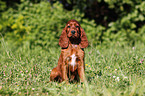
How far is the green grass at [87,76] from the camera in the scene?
3521 millimetres

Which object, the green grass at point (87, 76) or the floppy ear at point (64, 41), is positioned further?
the floppy ear at point (64, 41)

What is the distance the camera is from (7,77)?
4359 mm

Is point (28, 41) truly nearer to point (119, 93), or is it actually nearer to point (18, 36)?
point (18, 36)

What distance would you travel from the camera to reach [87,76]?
4520 mm

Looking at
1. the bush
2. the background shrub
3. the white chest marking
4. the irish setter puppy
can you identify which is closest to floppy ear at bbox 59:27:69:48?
the irish setter puppy

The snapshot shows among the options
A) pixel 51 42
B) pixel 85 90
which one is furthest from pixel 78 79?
pixel 51 42

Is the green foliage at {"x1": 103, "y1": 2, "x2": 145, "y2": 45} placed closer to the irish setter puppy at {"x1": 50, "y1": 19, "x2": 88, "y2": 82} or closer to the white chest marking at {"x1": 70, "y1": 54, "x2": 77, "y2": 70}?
the irish setter puppy at {"x1": 50, "y1": 19, "x2": 88, "y2": 82}

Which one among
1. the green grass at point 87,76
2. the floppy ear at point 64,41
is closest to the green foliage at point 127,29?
the green grass at point 87,76

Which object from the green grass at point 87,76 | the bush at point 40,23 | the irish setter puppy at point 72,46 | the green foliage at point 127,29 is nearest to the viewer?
the green grass at point 87,76

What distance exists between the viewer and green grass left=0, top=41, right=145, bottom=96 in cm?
352

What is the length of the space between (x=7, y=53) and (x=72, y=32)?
6.97 ft

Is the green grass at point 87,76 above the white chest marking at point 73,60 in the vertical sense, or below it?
below

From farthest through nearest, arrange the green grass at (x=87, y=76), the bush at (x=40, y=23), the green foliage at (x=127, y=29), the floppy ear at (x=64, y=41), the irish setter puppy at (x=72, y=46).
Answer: the green foliage at (x=127, y=29) < the bush at (x=40, y=23) < the floppy ear at (x=64, y=41) < the irish setter puppy at (x=72, y=46) < the green grass at (x=87, y=76)

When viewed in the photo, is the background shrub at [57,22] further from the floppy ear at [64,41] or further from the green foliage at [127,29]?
the floppy ear at [64,41]
